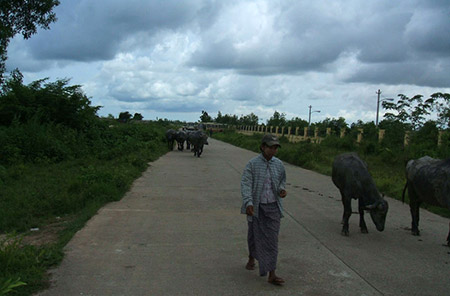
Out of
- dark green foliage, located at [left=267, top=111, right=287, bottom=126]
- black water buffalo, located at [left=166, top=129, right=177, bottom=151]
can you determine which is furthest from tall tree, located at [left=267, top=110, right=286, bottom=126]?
black water buffalo, located at [left=166, top=129, right=177, bottom=151]

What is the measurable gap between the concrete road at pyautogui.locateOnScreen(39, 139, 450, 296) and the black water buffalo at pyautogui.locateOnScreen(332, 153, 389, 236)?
34 cm

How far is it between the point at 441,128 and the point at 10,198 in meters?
19.8

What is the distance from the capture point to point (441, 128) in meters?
21.3

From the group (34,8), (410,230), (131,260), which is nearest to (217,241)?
(131,260)

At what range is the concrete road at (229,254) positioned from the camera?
4652mm

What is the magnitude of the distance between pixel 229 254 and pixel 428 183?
3577 millimetres

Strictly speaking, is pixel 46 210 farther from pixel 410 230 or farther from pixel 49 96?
pixel 49 96

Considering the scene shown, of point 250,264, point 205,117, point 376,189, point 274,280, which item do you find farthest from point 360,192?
point 205,117

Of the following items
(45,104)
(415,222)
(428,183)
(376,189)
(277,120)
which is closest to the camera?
(428,183)

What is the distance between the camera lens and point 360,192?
23.4 ft

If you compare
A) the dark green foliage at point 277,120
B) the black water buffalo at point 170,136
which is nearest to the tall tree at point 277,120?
the dark green foliage at point 277,120

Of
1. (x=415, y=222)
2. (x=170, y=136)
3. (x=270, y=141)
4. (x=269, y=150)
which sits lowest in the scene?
(x=415, y=222)

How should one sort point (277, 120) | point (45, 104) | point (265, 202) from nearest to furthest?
point (265, 202) < point (45, 104) < point (277, 120)

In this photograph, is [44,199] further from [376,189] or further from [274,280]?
[376,189]
